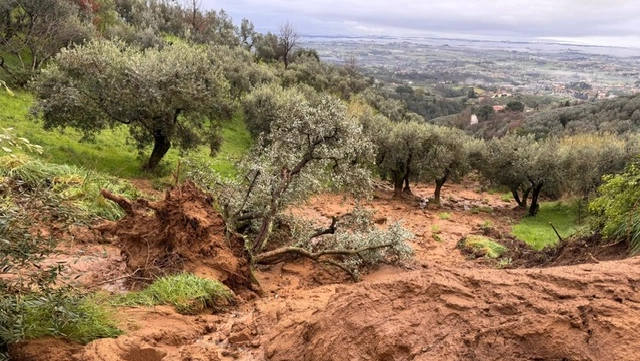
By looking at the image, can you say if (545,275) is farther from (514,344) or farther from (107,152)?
(107,152)

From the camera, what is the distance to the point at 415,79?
133 metres

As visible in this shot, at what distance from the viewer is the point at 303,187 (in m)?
11.5

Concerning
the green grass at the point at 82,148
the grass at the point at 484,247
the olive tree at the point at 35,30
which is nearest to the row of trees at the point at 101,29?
the olive tree at the point at 35,30

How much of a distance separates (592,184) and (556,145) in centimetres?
312

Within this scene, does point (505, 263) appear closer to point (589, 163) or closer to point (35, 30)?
point (589, 163)

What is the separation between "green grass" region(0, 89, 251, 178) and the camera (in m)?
15.7

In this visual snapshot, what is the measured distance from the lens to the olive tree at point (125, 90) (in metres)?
15.2

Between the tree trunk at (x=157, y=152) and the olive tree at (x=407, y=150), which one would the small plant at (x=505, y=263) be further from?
the olive tree at (x=407, y=150)

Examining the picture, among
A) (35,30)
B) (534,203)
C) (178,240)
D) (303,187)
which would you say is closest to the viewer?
(178,240)

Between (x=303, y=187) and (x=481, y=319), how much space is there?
24.9 ft

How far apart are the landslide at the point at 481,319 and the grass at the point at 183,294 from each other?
1887mm

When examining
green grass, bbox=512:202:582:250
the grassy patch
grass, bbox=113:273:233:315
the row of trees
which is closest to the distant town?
the row of trees

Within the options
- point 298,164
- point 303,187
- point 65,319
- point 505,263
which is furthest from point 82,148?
point 505,263

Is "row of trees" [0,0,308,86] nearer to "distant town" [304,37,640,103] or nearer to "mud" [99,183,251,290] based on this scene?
"mud" [99,183,251,290]
